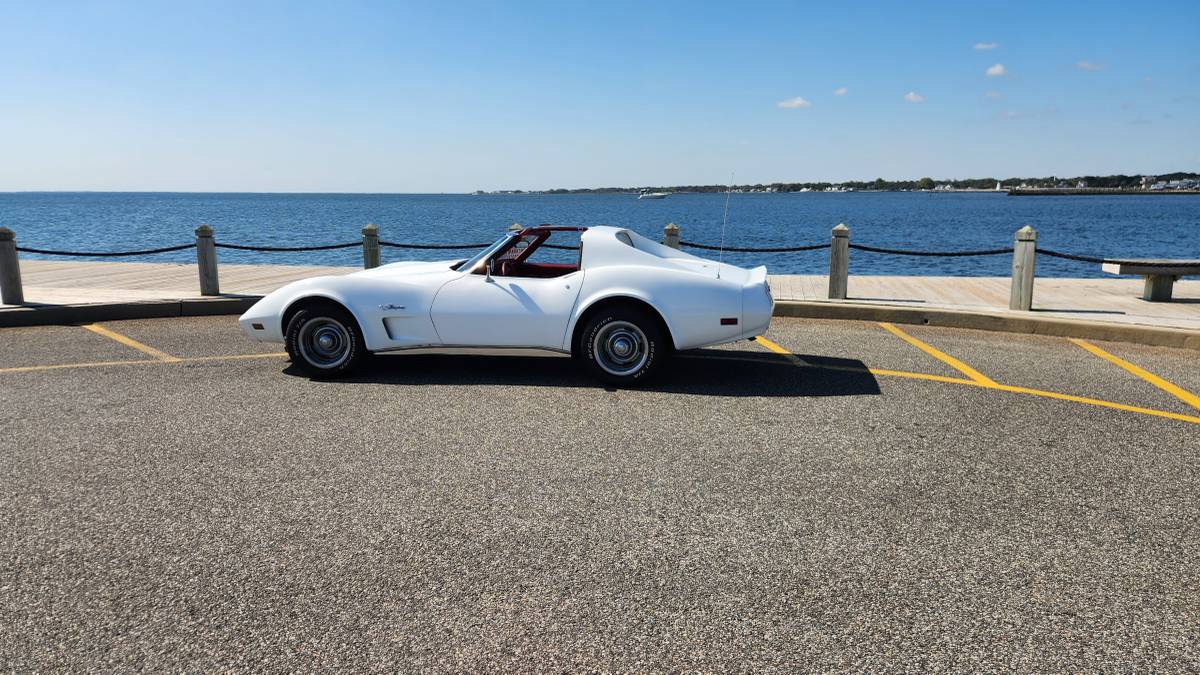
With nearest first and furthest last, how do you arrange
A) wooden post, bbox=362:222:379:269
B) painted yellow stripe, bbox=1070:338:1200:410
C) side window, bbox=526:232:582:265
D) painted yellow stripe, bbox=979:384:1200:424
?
painted yellow stripe, bbox=979:384:1200:424
painted yellow stripe, bbox=1070:338:1200:410
side window, bbox=526:232:582:265
wooden post, bbox=362:222:379:269

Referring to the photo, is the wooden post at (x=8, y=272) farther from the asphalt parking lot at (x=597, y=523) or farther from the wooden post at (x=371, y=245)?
the asphalt parking lot at (x=597, y=523)

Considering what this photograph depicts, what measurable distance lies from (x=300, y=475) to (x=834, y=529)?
2.92 meters

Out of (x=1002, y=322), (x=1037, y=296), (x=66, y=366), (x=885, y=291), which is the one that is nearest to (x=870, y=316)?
(x=1002, y=322)

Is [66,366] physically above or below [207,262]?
below

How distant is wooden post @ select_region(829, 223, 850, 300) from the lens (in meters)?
11.4

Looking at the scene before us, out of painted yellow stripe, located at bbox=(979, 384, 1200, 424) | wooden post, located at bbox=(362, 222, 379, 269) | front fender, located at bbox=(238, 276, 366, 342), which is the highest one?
wooden post, located at bbox=(362, 222, 379, 269)

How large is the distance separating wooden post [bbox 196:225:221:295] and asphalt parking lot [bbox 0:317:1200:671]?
184 inches

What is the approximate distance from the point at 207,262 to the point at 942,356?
379 inches

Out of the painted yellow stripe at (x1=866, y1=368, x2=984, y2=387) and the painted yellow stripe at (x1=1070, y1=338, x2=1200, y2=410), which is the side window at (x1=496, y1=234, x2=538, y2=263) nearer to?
the painted yellow stripe at (x1=866, y1=368, x2=984, y2=387)

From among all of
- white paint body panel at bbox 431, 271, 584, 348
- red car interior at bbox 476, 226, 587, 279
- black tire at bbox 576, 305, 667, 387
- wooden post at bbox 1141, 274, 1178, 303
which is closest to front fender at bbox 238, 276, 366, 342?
white paint body panel at bbox 431, 271, 584, 348

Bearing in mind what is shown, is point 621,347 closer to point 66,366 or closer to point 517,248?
point 517,248

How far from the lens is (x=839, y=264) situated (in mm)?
11391

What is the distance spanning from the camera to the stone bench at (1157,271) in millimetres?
11015

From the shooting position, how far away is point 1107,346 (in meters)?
8.85
